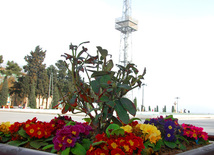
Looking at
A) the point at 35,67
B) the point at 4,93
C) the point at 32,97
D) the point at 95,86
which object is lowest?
the point at 32,97

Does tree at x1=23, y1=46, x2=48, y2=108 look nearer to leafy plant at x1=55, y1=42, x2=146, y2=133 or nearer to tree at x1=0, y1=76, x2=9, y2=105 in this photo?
tree at x1=0, y1=76, x2=9, y2=105

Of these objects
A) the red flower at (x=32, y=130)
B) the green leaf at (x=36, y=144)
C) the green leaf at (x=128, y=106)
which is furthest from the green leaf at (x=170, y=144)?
the red flower at (x=32, y=130)

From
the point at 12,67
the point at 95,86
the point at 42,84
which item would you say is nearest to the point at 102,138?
the point at 95,86

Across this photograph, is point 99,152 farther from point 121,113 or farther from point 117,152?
point 121,113

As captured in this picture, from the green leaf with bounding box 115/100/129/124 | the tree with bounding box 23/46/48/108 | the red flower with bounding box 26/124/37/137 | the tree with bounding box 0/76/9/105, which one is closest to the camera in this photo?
the green leaf with bounding box 115/100/129/124

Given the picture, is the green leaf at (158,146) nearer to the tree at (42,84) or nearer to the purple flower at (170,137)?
the purple flower at (170,137)

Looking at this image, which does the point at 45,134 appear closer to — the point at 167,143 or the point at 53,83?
the point at 167,143

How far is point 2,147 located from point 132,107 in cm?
97

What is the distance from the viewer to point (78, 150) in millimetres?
1591

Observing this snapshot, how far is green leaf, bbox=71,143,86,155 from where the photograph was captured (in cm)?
157

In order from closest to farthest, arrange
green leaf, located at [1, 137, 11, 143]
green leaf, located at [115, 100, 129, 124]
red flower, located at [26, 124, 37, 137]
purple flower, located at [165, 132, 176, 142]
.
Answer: green leaf, located at [115, 100, 129, 124] → red flower, located at [26, 124, 37, 137] → purple flower, located at [165, 132, 176, 142] → green leaf, located at [1, 137, 11, 143]

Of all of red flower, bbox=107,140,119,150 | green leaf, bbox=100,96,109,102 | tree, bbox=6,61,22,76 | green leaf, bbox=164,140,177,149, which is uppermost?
tree, bbox=6,61,22,76

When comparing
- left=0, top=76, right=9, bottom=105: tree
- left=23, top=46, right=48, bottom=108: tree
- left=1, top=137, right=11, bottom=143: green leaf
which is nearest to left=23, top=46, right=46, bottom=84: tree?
left=23, top=46, right=48, bottom=108: tree

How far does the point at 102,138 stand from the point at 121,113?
0.27 meters
